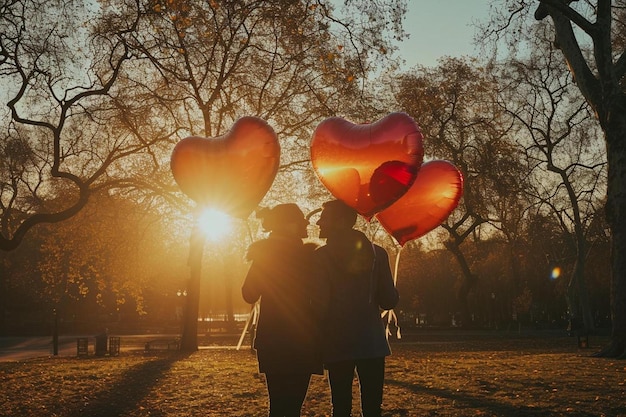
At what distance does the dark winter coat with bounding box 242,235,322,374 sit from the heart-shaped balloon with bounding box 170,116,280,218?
192 cm

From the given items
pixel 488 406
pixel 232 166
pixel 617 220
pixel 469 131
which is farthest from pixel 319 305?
pixel 469 131

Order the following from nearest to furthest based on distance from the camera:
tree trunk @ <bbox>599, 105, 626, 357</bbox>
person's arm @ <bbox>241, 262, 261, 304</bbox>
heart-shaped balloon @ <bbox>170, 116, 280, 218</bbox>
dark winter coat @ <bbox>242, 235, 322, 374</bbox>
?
1. dark winter coat @ <bbox>242, 235, 322, 374</bbox>
2. person's arm @ <bbox>241, 262, 261, 304</bbox>
3. heart-shaped balloon @ <bbox>170, 116, 280, 218</bbox>
4. tree trunk @ <bbox>599, 105, 626, 357</bbox>


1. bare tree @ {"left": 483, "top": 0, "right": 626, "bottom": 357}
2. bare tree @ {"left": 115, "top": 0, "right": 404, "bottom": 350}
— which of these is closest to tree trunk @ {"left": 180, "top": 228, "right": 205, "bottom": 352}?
bare tree @ {"left": 115, "top": 0, "right": 404, "bottom": 350}

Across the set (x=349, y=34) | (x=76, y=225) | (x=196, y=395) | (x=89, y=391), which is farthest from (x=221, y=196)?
(x=76, y=225)

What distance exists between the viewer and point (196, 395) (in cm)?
1155

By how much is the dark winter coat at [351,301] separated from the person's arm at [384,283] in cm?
5

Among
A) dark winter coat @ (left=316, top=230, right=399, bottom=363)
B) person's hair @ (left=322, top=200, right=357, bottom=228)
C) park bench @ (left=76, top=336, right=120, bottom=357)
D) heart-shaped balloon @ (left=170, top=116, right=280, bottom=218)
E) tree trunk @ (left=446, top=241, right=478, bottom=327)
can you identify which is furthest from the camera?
tree trunk @ (left=446, top=241, right=478, bottom=327)

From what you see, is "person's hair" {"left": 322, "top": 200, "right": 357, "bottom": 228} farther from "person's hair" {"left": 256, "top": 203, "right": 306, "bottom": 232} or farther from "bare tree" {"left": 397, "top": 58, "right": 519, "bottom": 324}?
"bare tree" {"left": 397, "top": 58, "right": 519, "bottom": 324}

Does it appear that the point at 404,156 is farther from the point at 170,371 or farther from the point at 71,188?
the point at 71,188

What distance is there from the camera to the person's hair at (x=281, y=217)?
17.5 ft

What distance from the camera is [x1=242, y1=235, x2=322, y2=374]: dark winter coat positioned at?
519 centimetres

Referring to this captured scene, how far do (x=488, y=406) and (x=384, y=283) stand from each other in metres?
4.46

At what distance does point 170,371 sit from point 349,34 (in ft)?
31.5

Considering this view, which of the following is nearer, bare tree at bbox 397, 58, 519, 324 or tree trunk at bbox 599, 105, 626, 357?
tree trunk at bbox 599, 105, 626, 357
